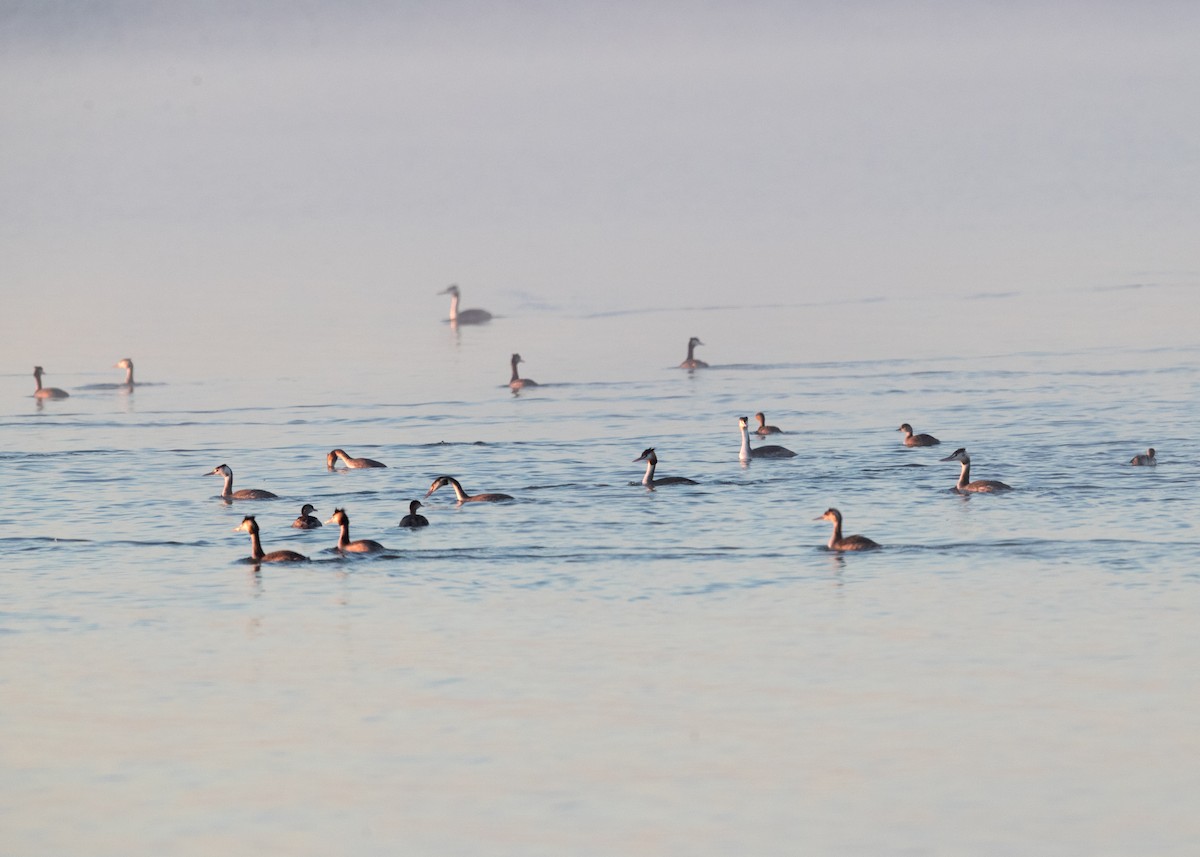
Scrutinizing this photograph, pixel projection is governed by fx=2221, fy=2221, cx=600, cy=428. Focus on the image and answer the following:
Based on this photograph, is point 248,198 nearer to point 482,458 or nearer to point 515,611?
point 482,458

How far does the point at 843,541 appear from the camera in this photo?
84.9 feet

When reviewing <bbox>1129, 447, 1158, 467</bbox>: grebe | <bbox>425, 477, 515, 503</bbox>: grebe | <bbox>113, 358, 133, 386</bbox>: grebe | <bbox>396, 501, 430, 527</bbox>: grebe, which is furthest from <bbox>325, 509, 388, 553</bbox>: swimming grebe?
<bbox>113, 358, 133, 386</bbox>: grebe

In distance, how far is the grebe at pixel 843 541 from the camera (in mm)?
25766

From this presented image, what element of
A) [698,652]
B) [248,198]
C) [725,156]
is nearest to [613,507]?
[698,652]

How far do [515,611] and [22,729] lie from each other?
5.83 metres

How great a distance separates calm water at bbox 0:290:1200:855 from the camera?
649 inches

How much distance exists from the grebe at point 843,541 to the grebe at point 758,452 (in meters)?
7.16

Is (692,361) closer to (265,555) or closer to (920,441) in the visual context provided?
(920,441)

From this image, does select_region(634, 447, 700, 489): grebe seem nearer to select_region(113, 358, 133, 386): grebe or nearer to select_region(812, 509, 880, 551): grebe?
select_region(812, 509, 880, 551): grebe

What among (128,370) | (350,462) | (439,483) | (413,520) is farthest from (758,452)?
(128,370)

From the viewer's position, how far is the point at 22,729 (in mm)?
18906

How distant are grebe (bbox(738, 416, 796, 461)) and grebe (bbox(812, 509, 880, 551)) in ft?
23.5

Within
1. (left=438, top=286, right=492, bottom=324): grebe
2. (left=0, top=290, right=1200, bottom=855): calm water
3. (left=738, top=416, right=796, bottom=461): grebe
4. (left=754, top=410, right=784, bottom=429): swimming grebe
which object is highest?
(left=438, top=286, right=492, bottom=324): grebe

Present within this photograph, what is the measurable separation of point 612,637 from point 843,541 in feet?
16.2
